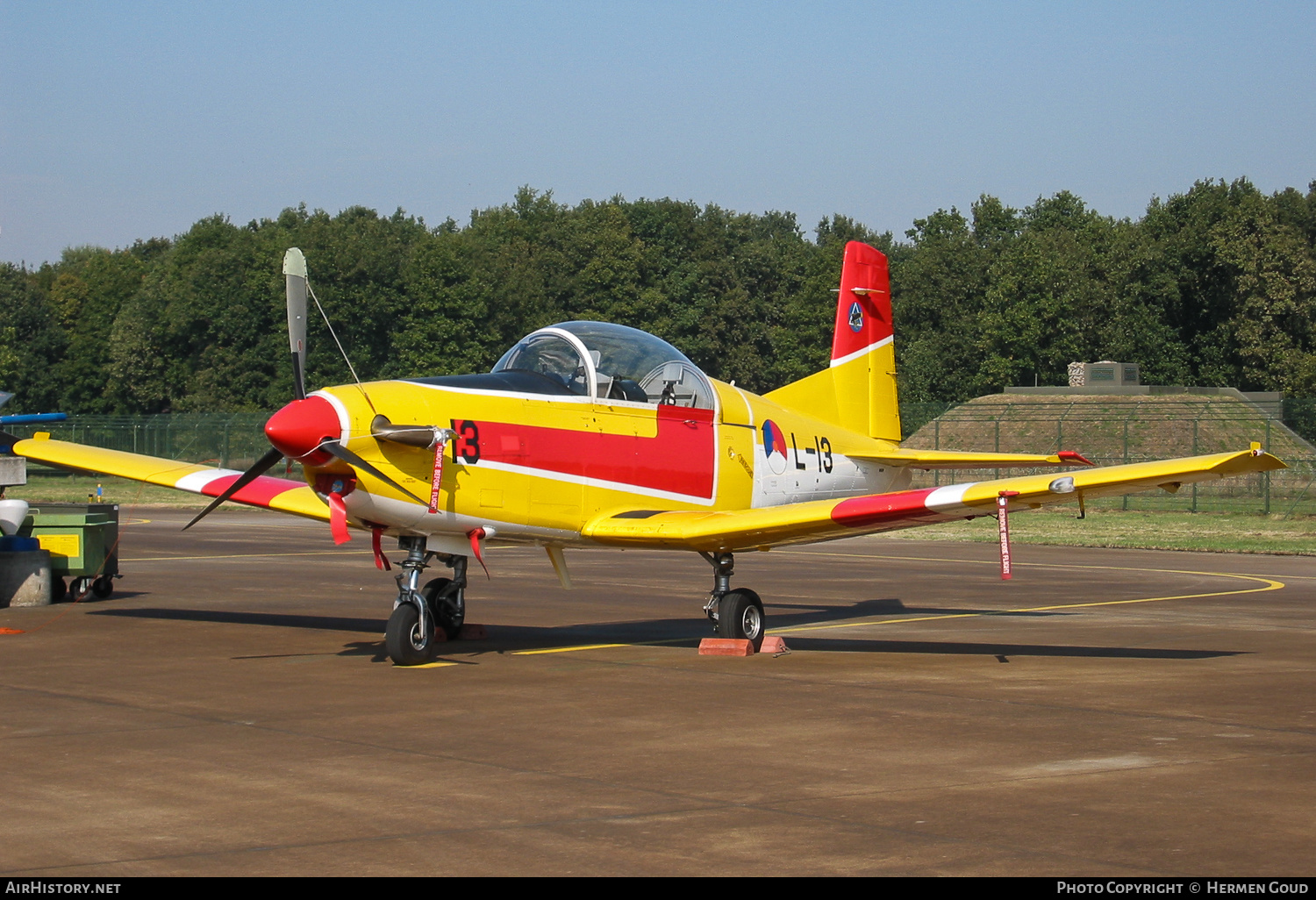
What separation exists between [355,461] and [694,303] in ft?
275

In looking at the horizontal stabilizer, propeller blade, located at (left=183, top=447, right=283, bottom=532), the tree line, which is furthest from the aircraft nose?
the tree line

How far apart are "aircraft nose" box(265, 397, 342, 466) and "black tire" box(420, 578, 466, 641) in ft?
10.00

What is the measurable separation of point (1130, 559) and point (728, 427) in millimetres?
13915

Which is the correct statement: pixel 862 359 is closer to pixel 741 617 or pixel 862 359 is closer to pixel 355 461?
pixel 741 617

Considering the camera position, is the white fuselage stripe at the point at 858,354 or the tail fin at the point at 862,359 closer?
the tail fin at the point at 862,359

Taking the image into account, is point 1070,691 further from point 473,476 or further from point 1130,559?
point 1130,559

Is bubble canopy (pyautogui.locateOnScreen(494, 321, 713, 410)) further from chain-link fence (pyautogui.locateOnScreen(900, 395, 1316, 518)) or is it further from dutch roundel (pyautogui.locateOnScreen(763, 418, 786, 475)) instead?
chain-link fence (pyautogui.locateOnScreen(900, 395, 1316, 518))

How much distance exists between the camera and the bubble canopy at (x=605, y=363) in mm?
12352

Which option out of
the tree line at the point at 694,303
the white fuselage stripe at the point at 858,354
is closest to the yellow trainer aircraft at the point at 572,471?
the white fuselage stripe at the point at 858,354

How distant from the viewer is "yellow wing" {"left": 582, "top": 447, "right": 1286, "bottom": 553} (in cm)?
1109

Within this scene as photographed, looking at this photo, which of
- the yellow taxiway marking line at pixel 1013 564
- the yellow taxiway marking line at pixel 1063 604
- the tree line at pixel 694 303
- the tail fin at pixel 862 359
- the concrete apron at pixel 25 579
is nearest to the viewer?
the yellow taxiway marking line at pixel 1063 604

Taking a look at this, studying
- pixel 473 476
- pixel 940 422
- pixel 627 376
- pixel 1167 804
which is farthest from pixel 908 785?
pixel 940 422

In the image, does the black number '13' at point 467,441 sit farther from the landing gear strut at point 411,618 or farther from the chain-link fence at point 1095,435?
the chain-link fence at point 1095,435

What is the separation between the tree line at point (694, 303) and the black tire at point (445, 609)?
205 ft
